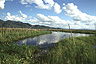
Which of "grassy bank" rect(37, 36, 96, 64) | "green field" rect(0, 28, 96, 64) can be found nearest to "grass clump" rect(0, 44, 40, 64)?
"green field" rect(0, 28, 96, 64)

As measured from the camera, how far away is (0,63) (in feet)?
20.8

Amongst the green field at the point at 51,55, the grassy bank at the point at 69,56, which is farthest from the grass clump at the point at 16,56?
the grassy bank at the point at 69,56

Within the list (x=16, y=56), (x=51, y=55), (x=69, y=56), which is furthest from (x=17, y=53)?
(x=69, y=56)

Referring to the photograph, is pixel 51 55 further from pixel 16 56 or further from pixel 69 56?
pixel 16 56

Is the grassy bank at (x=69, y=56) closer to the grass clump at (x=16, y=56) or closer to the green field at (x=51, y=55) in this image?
the green field at (x=51, y=55)

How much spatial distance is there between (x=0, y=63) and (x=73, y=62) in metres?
6.50

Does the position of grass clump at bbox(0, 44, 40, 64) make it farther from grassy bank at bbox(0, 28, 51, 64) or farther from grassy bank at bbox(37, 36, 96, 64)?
grassy bank at bbox(37, 36, 96, 64)

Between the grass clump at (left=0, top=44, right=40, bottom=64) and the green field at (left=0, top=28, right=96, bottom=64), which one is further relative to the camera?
the green field at (left=0, top=28, right=96, bottom=64)

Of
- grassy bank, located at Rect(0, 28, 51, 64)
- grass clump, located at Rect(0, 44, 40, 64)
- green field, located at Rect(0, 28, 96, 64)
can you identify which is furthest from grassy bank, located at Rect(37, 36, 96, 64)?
grassy bank, located at Rect(0, 28, 51, 64)

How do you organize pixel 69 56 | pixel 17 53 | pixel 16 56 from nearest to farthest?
1. pixel 69 56
2. pixel 16 56
3. pixel 17 53

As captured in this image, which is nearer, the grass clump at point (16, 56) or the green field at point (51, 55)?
the grass clump at point (16, 56)

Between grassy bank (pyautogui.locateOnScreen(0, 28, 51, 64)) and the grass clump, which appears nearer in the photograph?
the grass clump

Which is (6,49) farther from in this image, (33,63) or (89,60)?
(89,60)

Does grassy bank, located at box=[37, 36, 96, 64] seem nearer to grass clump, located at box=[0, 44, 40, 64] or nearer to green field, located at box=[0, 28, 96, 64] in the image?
green field, located at box=[0, 28, 96, 64]
